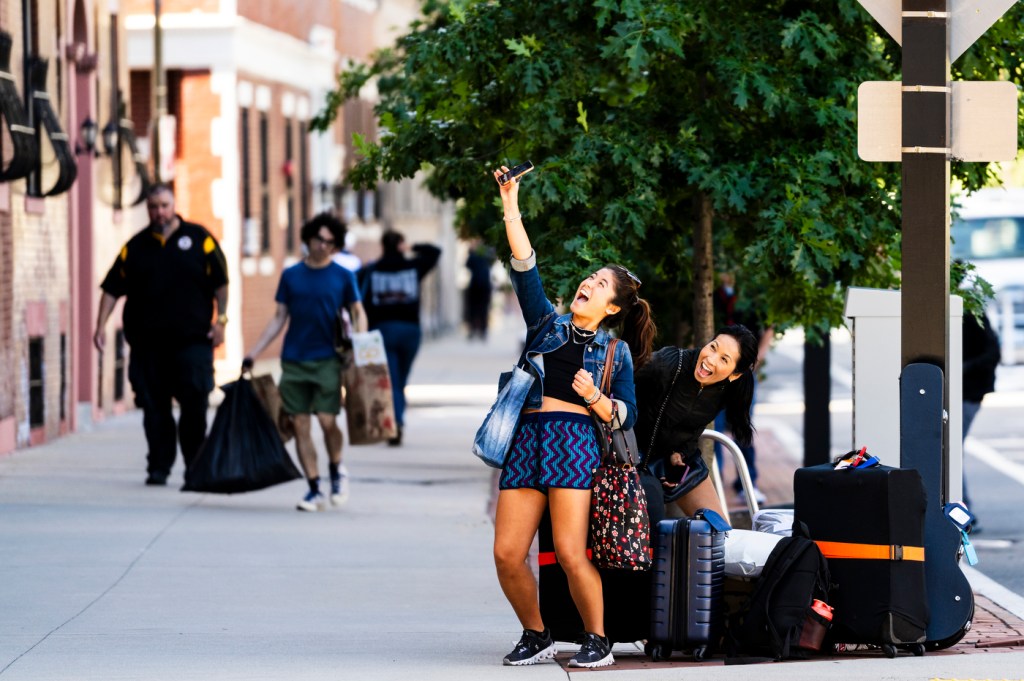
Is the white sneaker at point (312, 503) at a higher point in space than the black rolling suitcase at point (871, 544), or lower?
lower

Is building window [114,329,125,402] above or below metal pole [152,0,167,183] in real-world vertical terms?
below

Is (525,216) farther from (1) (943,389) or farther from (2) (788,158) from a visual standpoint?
(1) (943,389)

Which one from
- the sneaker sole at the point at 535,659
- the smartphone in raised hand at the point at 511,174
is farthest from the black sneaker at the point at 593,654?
the smartphone in raised hand at the point at 511,174

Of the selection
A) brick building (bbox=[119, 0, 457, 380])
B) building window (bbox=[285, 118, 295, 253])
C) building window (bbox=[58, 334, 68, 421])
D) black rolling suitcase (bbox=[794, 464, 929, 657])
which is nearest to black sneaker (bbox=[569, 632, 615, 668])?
black rolling suitcase (bbox=[794, 464, 929, 657])

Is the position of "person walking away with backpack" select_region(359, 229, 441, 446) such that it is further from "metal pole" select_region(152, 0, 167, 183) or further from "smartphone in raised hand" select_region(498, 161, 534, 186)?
"smartphone in raised hand" select_region(498, 161, 534, 186)

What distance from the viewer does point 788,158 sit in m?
10.5

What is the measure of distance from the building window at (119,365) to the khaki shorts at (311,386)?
8059mm

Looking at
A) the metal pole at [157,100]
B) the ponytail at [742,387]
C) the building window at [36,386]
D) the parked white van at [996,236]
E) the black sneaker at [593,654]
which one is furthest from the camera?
the parked white van at [996,236]

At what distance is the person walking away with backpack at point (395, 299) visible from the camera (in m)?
17.8

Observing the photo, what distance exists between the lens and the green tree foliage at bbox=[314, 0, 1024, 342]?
1018cm

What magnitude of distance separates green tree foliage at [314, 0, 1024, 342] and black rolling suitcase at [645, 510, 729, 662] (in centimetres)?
241

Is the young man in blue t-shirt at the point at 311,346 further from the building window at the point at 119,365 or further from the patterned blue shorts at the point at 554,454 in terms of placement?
the building window at the point at 119,365

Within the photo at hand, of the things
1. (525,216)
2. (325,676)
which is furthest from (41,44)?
(325,676)

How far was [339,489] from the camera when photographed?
13.2 metres
